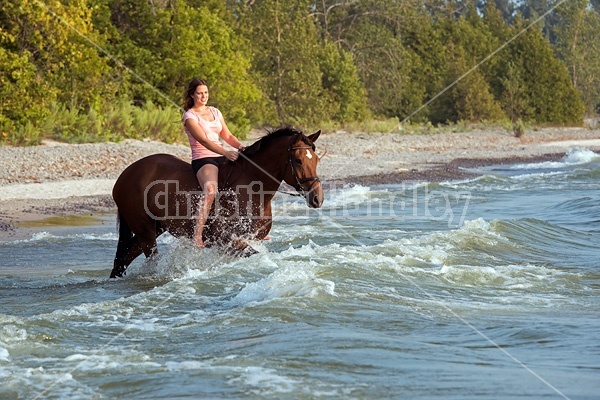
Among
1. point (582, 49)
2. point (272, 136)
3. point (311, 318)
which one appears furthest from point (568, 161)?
point (582, 49)

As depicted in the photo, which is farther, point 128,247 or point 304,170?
point 128,247

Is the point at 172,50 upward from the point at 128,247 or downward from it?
upward

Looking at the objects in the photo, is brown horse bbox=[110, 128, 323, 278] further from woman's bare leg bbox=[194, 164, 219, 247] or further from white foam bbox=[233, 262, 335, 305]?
white foam bbox=[233, 262, 335, 305]

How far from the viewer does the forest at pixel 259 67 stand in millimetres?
24891

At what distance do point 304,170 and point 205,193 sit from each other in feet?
3.50

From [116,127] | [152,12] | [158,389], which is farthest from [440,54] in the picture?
[158,389]

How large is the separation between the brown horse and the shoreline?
422 cm

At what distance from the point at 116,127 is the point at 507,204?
11.7 m

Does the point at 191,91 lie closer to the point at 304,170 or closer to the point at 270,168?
the point at 270,168

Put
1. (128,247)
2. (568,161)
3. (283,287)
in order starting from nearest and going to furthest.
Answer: (283,287) < (128,247) < (568,161)

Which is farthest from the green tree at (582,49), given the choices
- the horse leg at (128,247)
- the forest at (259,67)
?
the horse leg at (128,247)

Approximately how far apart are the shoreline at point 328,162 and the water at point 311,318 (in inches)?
110

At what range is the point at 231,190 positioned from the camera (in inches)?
368

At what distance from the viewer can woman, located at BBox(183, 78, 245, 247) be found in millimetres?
9320
